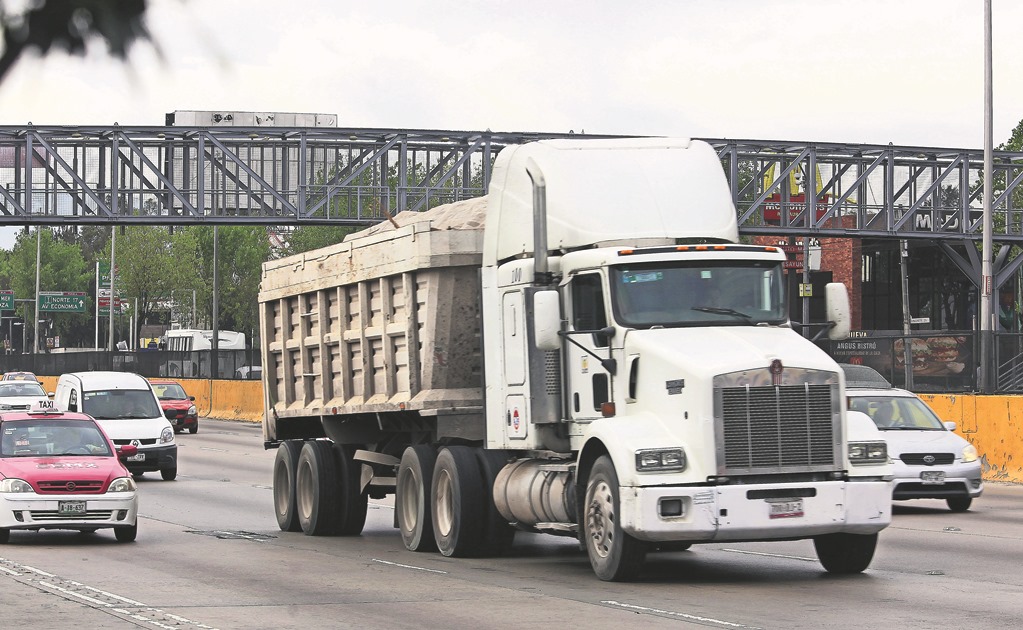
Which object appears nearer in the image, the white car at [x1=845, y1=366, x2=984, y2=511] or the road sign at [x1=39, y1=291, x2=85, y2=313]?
the white car at [x1=845, y1=366, x2=984, y2=511]

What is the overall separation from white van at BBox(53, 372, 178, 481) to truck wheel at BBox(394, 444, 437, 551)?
565 inches

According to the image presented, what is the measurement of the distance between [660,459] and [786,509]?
3.55ft

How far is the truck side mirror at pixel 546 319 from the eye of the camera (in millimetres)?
13461

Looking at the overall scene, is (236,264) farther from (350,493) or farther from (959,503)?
(350,493)

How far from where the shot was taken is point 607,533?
13320mm

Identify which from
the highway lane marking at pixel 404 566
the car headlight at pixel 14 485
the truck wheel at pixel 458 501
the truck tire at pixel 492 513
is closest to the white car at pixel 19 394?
the car headlight at pixel 14 485

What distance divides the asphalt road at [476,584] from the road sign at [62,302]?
105 meters

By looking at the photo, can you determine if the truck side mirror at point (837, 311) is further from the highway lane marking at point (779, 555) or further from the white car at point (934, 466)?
the white car at point (934, 466)

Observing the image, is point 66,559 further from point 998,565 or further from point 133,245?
point 133,245

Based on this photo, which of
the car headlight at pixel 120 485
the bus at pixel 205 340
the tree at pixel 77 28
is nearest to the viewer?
the tree at pixel 77 28

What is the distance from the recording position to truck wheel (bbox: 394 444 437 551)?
16.4 m

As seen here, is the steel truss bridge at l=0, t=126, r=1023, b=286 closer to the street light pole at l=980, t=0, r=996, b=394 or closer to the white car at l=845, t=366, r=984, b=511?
the street light pole at l=980, t=0, r=996, b=394

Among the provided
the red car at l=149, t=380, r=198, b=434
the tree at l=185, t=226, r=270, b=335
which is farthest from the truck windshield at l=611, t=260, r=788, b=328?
the tree at l=185, t=226, r=270, b=335

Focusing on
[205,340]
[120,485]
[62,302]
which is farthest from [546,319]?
[62,302]
